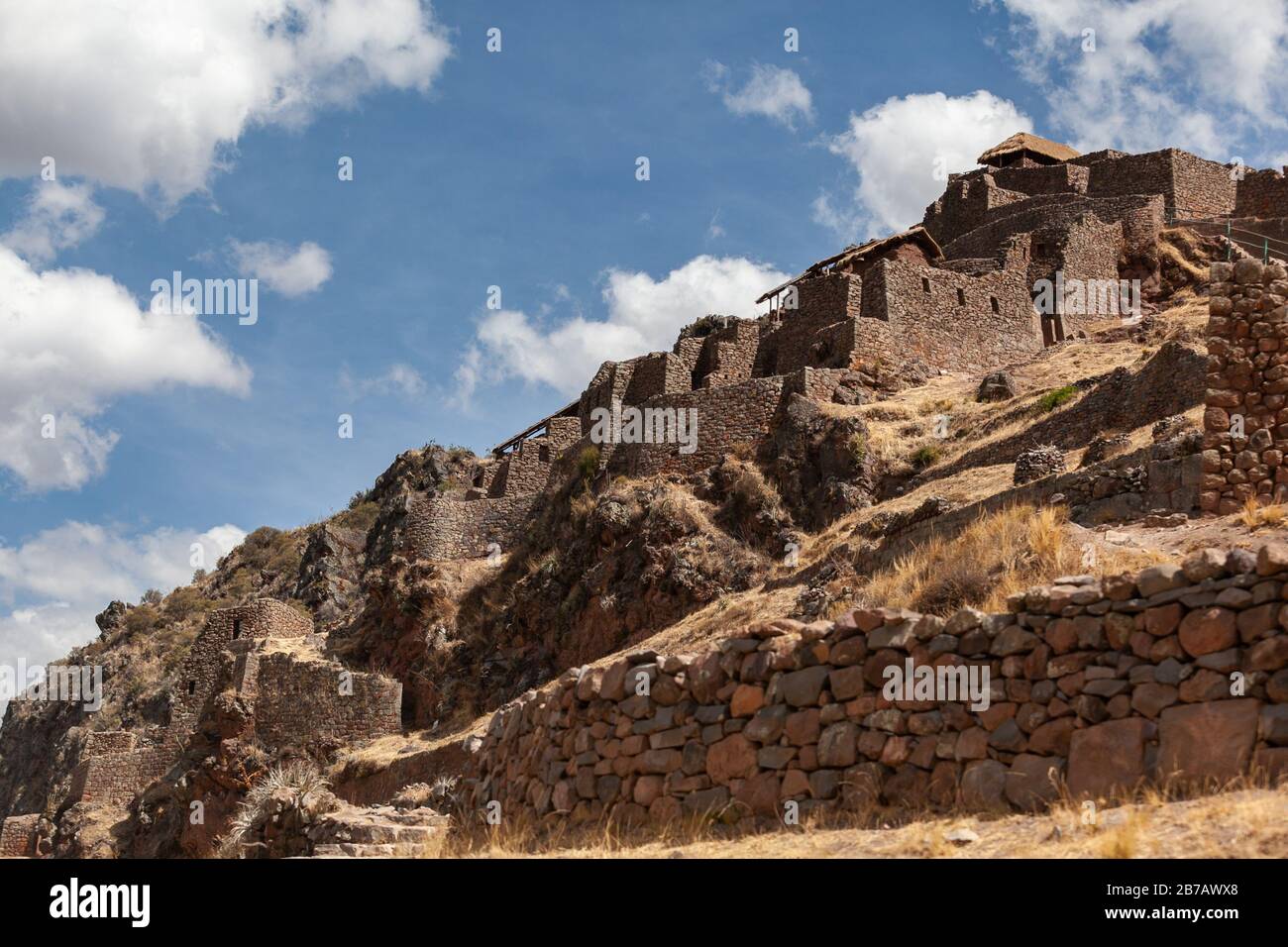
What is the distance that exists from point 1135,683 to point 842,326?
22.1 metres

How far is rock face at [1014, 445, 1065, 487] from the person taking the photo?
1745 cm

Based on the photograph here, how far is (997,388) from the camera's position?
26.1 m

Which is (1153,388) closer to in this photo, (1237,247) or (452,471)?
(1237,247)

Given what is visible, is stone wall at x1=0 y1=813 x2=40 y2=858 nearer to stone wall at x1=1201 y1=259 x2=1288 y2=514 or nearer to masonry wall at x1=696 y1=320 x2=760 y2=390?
masonry wall at x1=696 y1=320 x2=760 y2=390

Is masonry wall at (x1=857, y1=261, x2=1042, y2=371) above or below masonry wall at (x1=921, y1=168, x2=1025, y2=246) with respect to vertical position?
Result: below

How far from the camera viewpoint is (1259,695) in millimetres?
6727

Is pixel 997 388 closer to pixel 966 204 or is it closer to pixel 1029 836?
pixel 966 204

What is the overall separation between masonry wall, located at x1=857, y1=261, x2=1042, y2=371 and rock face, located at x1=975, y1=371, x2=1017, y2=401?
2.75 m

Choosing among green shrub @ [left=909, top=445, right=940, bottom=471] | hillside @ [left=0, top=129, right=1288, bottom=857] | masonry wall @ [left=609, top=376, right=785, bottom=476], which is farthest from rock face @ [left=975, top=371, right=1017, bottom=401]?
masonry wall @ [left=609, top=376, right=785, bottom=476]

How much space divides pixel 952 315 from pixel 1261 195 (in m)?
13.6

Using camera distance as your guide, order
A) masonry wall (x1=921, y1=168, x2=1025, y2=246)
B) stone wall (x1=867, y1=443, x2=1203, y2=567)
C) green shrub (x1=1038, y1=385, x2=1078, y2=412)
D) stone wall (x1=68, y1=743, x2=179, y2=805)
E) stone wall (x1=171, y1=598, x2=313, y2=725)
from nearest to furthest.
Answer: stone wall (x1=867, y1=443, x2=1203, y2=567) → green shrub (x1=1038, y1=385, x2=1078, y2=412) → stone wall (x1=68, y1=743, x2=179, y2=805) → stone wall (x1=171, y1=598, x2=313, y2=725) → masonry wall (x1=921, y1=168, x2=1025, y2=246)
